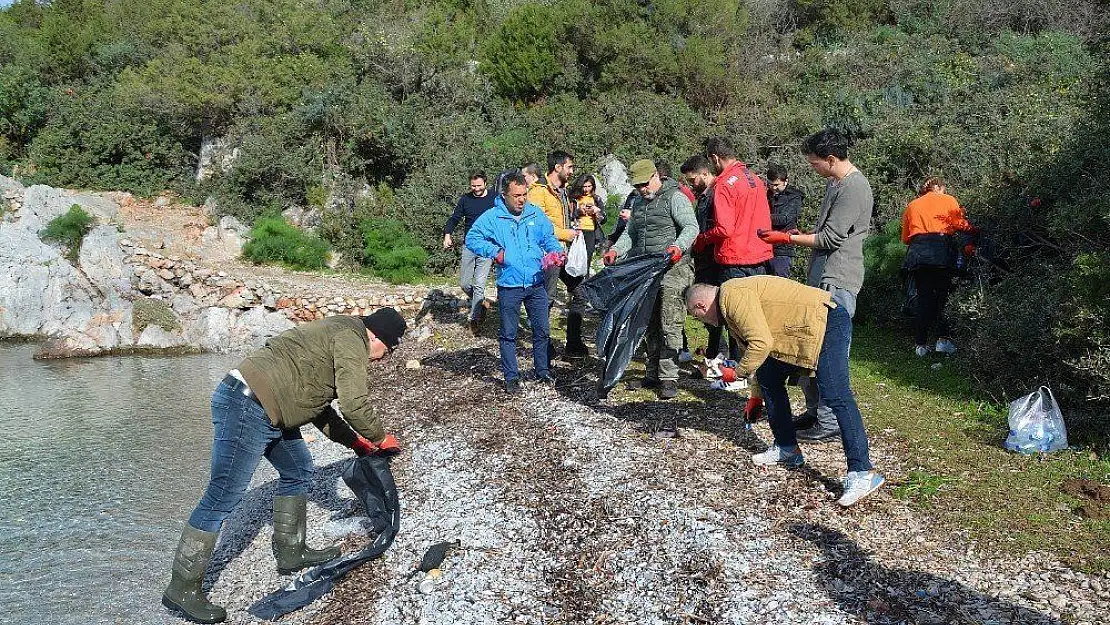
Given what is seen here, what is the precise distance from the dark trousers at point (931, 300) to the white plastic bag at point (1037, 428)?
2749mm

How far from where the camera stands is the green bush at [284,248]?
15.6 m

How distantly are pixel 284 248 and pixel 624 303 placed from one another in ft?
35.6

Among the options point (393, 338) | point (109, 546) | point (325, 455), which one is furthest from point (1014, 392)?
point (109, 546)

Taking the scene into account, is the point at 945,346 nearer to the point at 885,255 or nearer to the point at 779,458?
the point at 885,255

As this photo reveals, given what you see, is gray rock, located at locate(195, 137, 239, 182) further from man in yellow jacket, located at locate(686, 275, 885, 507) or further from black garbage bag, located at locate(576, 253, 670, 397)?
man in yellow jacket, located at locate(686, 275, 885, 507)

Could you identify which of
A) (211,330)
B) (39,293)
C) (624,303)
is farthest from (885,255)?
(39,293)

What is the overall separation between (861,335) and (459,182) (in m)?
8.77

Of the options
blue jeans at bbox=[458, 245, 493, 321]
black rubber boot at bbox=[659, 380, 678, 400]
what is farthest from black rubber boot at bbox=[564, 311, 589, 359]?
blue jeans at bbox=[458, 245, 493, 321]

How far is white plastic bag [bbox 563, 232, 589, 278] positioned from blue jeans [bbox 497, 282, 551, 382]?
0.98 metres

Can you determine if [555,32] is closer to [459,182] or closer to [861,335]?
[459,182]

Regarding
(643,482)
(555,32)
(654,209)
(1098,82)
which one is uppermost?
(555,32)

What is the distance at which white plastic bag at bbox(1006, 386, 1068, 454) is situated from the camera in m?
5.62

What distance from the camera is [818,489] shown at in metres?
5.20

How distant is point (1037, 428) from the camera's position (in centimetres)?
566
